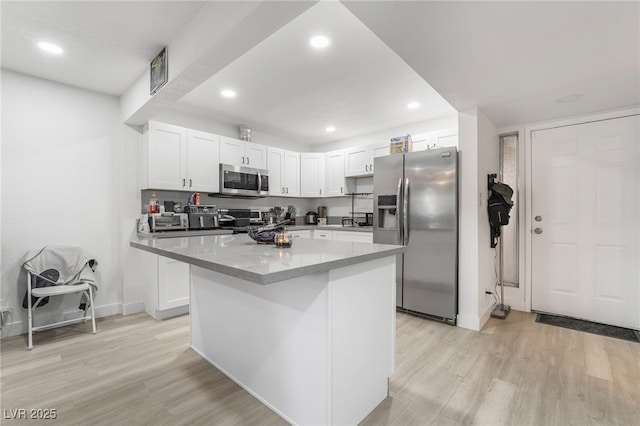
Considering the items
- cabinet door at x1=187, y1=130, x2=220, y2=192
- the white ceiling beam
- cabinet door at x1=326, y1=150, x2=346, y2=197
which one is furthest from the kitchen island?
cabinet door at x1=326, y1=150, x2=346, y2=197

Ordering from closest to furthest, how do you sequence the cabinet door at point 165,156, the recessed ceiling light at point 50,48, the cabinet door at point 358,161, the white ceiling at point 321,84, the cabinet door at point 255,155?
the white ceiling at point 321,84 → the recessed ceiling light at point 50,48 → the cabinet door at point 165,156 → the cabinet door at point 255,155 → the cabinet door at point 358,161

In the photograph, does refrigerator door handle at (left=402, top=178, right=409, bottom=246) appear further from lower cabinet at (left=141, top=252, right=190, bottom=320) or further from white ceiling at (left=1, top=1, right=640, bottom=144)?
lower cabinet at (left=141, top=252, right=190, bottom=320)

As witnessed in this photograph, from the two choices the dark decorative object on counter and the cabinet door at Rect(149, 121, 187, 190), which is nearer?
the dark decorative object on counter

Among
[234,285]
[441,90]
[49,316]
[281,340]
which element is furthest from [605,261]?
[49,316]

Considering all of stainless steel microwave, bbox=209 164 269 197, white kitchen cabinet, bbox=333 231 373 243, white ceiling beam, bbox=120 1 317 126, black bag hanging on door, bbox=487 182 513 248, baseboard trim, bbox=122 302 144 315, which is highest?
white ceiling beam, bbox=120 1 317 126

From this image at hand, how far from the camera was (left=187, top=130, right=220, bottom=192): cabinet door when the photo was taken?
3.65 meters

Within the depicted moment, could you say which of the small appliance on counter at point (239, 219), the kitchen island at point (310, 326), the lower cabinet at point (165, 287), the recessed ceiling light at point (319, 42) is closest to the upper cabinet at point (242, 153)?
the small appliance on counter at point (239, 219)

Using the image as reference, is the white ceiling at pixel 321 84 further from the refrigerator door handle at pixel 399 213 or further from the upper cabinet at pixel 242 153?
the refrigerator door handle at pixel 399 213

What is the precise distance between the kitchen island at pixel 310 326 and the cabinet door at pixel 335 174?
10.1 ft

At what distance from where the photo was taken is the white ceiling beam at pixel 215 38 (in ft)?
4.89

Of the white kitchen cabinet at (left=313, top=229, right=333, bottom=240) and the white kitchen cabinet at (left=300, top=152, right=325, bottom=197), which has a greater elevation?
the white kitchen cabinet at (left=300, top=152, right=325, bottom=197)

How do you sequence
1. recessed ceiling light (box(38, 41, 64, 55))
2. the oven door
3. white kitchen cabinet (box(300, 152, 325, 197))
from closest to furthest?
recessed ceiling light (box(38, 41, 64, 55)), the oven door, white kitchen cabinet (box(300, 152, 325, 197))

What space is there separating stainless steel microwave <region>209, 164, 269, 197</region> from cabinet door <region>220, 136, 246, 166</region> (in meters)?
0.11

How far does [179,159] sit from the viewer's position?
3539 millimetres
